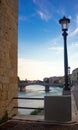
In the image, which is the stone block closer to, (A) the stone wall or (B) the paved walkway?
(B) the paved walkway

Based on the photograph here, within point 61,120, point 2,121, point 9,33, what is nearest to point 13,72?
point 9,33

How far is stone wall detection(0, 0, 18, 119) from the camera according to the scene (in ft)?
22.7

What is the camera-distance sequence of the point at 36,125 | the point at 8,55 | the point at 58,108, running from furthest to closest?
the point at 8,55 < the point at 58,108 < the point at 36,125

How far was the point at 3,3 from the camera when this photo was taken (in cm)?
703

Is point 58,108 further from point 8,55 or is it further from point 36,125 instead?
point 8,55

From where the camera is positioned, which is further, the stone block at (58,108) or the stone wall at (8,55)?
the stone block at (58,108)

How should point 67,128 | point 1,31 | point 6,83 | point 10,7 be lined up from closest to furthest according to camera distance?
point 67,128 < point 1,31 < point 6,83 < point 10,7

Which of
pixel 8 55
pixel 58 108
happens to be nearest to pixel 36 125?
pixel 58 108

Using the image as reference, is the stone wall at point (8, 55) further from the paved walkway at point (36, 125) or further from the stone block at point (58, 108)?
the stone block at point (58, 108)

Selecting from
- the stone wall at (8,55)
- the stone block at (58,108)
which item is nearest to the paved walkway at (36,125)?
the stone block at (58,108)

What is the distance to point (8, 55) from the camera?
752 cm

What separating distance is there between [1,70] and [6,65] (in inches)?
19.3

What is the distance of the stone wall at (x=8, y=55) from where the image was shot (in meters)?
6.92

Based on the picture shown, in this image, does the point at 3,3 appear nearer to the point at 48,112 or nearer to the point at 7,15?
the point at 7,15
